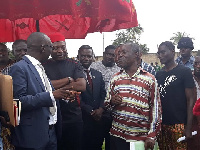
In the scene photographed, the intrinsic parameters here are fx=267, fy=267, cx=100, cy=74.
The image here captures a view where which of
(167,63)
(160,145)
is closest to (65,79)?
(167,63)

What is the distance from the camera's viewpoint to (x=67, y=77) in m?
3.71

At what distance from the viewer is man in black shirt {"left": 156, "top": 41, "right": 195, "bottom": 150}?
3.58 meters

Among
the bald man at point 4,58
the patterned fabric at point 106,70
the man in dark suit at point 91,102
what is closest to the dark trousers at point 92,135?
the man in dark suit at point 91,102

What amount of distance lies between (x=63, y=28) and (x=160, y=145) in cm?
259

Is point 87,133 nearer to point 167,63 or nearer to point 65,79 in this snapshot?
point 65,79

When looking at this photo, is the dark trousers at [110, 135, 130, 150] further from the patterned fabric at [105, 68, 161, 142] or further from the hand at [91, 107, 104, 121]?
the hand at [91, 107, 104, 121]

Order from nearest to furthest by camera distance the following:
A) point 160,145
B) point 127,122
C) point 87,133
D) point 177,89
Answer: point 127,122
point 177,89
point 160,145
point 87,133

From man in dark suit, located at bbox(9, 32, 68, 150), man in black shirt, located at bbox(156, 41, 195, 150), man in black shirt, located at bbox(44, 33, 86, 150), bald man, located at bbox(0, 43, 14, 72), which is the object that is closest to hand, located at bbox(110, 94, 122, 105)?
man in black shirt, located at bbox(44, 33, 86, 150)

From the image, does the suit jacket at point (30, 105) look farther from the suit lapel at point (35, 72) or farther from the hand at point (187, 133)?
the hand at point (187, 133)

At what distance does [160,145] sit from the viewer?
396 centimetres

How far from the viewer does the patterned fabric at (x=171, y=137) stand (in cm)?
366

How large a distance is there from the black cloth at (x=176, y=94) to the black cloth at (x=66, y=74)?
1208mm

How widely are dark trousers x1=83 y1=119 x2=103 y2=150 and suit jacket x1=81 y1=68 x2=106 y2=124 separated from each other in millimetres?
157

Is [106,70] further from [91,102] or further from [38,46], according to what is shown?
[38,46]
